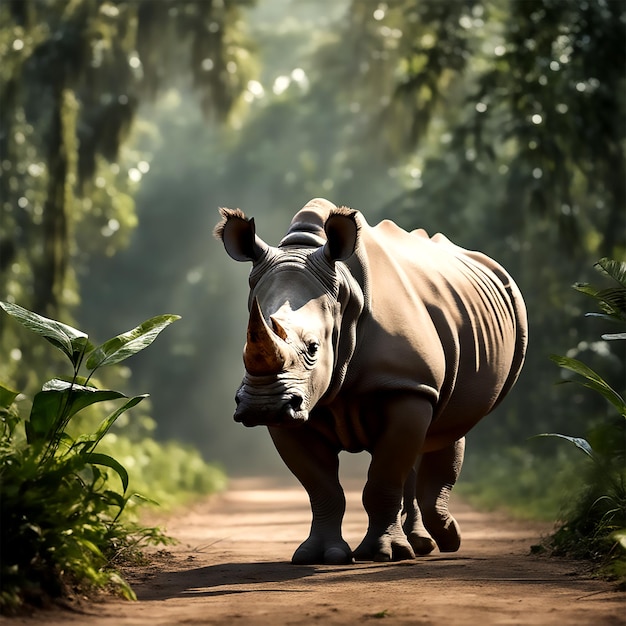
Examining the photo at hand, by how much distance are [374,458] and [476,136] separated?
9336mm

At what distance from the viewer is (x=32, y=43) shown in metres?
16.6

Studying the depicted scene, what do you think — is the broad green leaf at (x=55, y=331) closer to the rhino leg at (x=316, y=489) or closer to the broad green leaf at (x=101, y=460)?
the broad green leaf at (x=101, y=460)

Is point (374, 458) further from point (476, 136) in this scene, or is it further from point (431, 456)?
point (476, 136)

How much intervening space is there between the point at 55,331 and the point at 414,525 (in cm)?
297

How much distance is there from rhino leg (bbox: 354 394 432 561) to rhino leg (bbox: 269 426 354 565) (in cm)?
16

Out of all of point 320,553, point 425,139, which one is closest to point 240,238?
point 320,553

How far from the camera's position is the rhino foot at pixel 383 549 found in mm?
6758

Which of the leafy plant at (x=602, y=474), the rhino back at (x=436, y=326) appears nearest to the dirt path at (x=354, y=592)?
the leafy plant at (x=602, y=474)

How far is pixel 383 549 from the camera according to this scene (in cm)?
676

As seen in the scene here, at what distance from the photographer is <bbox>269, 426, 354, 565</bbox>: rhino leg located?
6.81m

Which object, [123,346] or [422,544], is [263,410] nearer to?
[123,346]

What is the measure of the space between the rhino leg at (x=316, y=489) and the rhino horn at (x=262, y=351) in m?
1.28

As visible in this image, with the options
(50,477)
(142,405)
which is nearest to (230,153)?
(142,405)

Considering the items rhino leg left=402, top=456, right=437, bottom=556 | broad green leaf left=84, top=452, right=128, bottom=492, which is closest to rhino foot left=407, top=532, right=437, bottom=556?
rhino leg left=402, top=456, right=437, bottom=556
